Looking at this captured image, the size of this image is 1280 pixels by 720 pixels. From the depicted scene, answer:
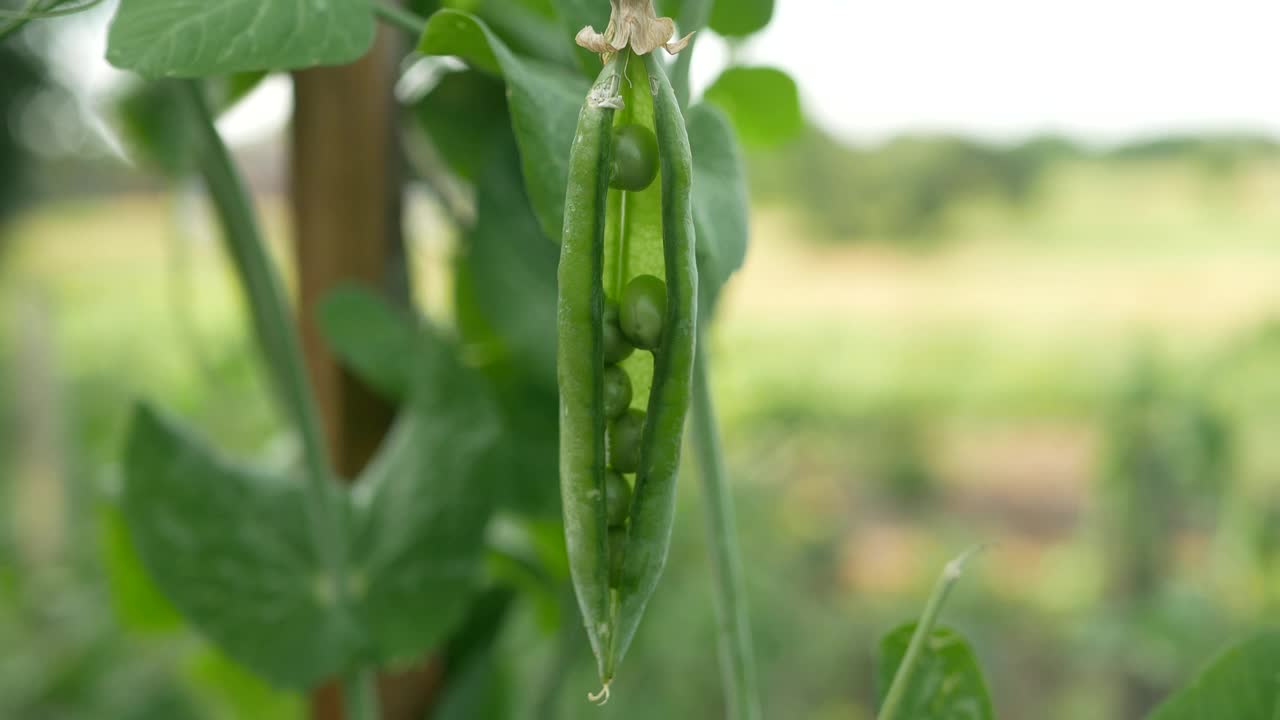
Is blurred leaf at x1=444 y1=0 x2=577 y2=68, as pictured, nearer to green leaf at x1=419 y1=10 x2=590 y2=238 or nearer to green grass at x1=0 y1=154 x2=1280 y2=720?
green leaf at x1=419 y1=10 x2=590 y2=238

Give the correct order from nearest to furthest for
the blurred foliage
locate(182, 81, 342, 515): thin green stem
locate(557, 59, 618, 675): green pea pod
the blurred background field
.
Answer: locate(557, 59, 618, 675): green pea pod → locate(182, 81, 342, 515): thin green stem → the blurred background field → the blurred foliage

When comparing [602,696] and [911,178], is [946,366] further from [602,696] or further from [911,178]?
[602,696]

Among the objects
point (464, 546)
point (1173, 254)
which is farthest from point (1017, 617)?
point (464, 546)

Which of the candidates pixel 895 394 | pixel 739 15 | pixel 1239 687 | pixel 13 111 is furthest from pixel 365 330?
pixel 13 111

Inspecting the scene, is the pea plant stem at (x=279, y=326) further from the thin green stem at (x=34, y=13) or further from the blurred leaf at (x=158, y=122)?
the blurred leaf at (x=158, y=122)

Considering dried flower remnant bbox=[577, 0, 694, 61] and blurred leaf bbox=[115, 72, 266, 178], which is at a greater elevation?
dried flower remnant bbox=[577, 0, 694, 61]

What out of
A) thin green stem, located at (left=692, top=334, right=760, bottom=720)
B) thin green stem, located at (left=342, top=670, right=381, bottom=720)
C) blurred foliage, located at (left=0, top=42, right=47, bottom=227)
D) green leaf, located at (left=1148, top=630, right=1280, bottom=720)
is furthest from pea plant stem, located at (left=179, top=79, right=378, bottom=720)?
blurred foliage, located at (left=0, top=42, right=47, bottom=227)
